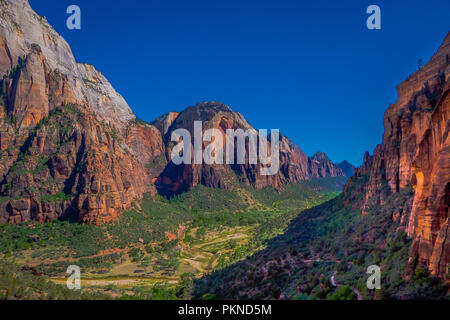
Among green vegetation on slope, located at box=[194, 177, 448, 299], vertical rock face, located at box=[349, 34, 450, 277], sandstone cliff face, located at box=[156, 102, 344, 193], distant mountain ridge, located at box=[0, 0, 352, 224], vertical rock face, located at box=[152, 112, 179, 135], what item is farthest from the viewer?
vertical rock face, located at box=[152, 112, 179, 135]

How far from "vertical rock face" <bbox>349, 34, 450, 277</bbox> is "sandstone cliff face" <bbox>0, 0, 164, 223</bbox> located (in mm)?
59882

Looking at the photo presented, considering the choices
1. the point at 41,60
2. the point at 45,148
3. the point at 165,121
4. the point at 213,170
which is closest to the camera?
the point at 45,148

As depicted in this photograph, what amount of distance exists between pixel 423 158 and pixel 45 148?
77.0 m

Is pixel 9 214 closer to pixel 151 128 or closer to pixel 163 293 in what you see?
pixel 163 293

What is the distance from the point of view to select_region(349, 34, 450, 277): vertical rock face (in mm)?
13633

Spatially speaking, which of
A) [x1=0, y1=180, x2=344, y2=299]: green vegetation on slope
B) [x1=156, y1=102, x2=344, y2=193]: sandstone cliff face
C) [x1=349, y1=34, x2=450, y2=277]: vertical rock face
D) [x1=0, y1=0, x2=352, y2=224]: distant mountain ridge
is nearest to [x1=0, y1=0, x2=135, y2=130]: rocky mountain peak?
[x1=0, y1=0, x2=352, y2=224]: distant mountain ridge

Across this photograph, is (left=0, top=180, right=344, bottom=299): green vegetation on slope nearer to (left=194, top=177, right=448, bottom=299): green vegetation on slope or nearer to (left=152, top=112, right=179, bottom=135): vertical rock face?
(left=194, top=177, right=448, bottom=299): green vegetation on slope

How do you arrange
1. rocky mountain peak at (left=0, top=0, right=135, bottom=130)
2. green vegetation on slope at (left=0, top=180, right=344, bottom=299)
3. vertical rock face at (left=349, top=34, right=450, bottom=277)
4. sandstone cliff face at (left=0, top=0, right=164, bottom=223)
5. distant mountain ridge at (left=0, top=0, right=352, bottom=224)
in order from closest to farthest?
vertical rock face at (left=349, top=34, right=450, bottom=277), green vegetation on slope at (left=0, top=180, right=344, bottom=299), sandstone cliff face at (left=0, top=0, right=164, bottom=223), distant mountain ridge at (left=0, top=0, right=352, bottom=224), rocky mountain peak at (left=0, top=0, right=135, bottom=130)

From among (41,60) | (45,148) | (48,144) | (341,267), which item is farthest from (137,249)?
(41,60)

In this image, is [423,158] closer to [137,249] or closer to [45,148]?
[137,249]

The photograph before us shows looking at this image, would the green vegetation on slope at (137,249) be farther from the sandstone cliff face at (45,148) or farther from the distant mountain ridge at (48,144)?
the distant mountain ridge at (48,144)

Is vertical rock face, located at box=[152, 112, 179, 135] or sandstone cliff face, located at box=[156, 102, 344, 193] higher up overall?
vertical rock face, located at box=[152, 112, 179, 135]

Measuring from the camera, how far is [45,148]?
2511 inches
